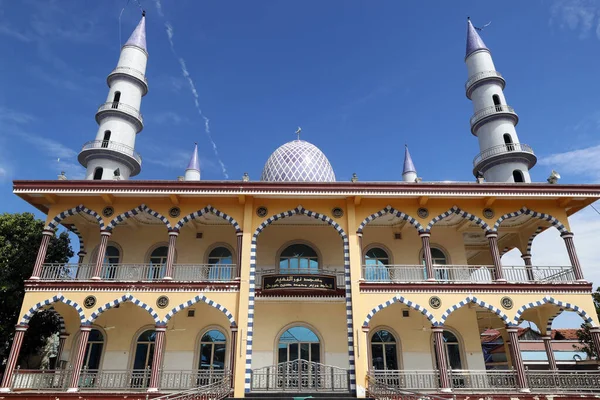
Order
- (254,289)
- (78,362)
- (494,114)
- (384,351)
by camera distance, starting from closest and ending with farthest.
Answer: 1. (78,362)
2. (254,289)
3. (384,351)
4. (494,114)

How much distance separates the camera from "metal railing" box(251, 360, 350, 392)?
43.3 feet

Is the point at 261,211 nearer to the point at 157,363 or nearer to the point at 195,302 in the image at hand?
the point at 195,302

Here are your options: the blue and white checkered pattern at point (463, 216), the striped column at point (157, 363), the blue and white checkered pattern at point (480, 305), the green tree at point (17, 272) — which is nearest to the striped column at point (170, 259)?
the striped column at point (157, 363)

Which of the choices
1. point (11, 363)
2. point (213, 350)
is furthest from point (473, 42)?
point (11, 363)

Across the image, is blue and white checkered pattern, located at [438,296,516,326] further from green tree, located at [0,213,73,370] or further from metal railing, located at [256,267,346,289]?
green tree, located at [0,213,73,370]

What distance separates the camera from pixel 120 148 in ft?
67.8

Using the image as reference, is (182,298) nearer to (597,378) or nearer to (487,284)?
(487,284)

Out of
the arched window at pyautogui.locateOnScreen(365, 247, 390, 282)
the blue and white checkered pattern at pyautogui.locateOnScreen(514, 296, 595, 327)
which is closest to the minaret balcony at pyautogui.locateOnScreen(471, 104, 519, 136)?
the arched window at pyautogui.locateOnScreen(365, 247, 390, 282)

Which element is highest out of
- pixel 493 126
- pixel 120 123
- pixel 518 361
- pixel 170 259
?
pixel 493 126

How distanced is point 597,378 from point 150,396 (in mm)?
14598

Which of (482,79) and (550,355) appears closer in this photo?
(550,355)

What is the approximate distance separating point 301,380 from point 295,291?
321 cm

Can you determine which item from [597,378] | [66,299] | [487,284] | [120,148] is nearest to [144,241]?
[66,299]

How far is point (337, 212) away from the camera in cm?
1573
